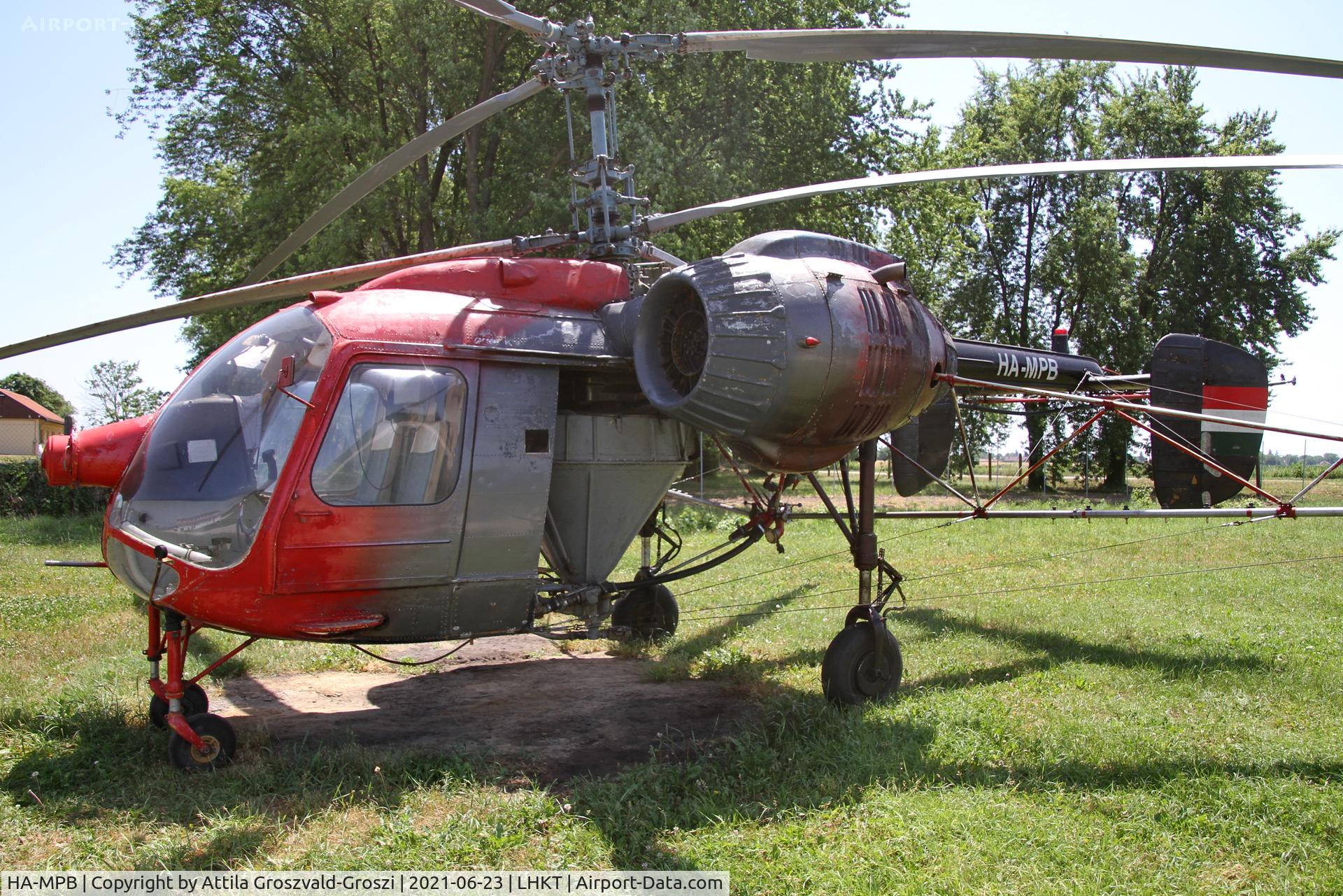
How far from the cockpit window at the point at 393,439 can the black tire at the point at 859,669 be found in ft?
8.40

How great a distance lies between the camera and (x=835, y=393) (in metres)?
5.26

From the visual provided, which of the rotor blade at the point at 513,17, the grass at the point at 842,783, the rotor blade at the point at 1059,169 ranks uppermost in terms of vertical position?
the rotor blade at the point at 513,17

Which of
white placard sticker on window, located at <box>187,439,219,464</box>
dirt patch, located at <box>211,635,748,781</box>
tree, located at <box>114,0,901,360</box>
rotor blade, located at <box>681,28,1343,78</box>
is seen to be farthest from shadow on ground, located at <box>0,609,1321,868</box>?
tree, located at <box>114,0,901,360</box>

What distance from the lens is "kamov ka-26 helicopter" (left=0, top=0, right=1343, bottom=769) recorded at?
16.1ft

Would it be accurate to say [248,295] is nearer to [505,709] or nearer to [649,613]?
[505,709]

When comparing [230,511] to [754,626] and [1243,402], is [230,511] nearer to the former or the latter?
[754,626]

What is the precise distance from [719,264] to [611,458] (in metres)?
1.48

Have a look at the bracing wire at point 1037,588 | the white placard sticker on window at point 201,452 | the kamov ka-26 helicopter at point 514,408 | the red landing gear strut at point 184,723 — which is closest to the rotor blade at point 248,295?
the kamov ka-26 helicopter at point 514,408

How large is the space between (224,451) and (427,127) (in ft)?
57.5

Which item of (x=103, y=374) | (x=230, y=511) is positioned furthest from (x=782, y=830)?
(x=103, y=374)

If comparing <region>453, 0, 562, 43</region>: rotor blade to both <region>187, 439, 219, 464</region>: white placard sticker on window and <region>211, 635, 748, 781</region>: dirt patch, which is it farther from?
<region>211, 635, 748, 781</region>: dirt patch

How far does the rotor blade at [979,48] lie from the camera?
4516 mm

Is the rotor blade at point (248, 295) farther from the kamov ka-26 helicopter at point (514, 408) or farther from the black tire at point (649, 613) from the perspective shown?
the black tire at point (649, 613)

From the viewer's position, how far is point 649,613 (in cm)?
849
